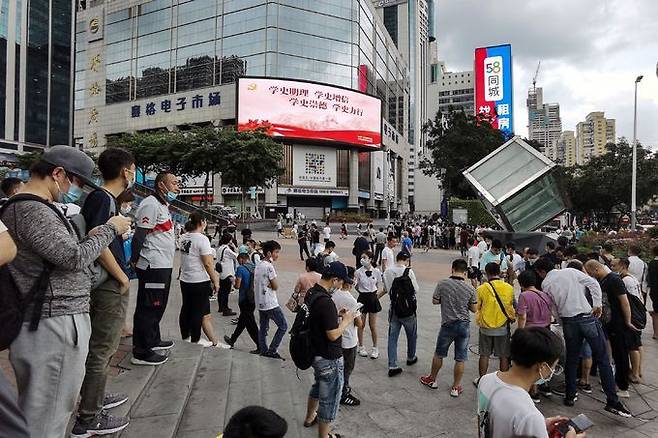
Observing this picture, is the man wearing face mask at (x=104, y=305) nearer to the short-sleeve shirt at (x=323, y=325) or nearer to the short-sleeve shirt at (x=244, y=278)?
the short-sleeve shirt at (x=323, y=325)

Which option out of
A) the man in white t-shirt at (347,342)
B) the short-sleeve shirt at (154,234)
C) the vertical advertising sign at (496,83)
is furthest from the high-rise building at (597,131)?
the short-sleeve shirt at (154,234)

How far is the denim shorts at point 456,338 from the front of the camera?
5098 mm

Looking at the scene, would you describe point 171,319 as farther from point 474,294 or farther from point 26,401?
point 26,401

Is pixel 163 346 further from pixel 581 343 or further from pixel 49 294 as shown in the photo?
pixel 581 343

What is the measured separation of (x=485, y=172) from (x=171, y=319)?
44.6 feet

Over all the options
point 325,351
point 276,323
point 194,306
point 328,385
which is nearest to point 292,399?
point 328,385

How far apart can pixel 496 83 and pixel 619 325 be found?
5983 cm

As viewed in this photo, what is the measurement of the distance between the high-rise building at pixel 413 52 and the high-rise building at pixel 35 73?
8176cm

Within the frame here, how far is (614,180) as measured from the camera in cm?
3453

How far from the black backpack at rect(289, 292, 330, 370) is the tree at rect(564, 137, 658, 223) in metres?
37.0

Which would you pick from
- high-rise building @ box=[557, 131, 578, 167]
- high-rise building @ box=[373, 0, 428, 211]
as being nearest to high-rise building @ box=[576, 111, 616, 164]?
high-rise building @ box=[557, 131, 578, 167]

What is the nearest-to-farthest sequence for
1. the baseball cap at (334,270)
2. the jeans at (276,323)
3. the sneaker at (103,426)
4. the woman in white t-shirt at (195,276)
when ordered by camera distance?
the sneaker at (103,426)
the baseball cap at (334,270)
the woman in white t-shirt at (195,276)
the jeans at (276,323)

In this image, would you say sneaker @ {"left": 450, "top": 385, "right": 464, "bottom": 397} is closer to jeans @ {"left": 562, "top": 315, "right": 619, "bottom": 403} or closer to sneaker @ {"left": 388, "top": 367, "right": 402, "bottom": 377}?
sneaker @ {"left": 388, "top": 367, "right": 402, "bottom": 377}

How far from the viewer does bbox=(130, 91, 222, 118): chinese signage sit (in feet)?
161
